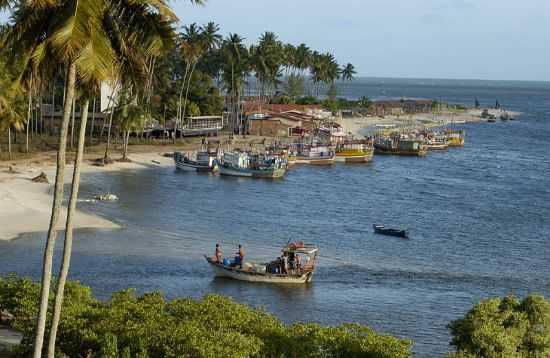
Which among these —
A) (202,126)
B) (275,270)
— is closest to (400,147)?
(202,126)

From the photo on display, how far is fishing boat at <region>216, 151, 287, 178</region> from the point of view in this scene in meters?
84.8

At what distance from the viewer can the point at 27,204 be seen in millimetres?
56312

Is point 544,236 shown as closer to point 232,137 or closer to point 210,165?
point 210,165

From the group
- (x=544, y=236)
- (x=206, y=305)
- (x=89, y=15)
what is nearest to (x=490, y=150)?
(x=544, y=236)

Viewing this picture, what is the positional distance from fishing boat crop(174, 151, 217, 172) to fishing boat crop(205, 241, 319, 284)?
4374 centimetres

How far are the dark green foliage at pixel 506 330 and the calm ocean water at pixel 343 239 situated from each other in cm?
1211

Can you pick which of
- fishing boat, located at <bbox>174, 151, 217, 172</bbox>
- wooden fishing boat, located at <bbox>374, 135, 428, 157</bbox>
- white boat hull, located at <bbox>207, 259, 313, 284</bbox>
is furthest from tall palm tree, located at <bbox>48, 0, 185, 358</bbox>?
wooden fishing boat, located at <bbox>374, 135, 428, 157</bbox>

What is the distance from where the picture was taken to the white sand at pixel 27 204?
50.3 meters

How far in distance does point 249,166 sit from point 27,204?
1289 inches

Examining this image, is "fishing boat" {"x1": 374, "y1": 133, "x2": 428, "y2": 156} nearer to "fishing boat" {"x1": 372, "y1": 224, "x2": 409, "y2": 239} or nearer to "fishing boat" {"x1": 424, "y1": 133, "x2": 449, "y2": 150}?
"fishing boat" {"x1": 424, "y1": 133, "x2": 449, "y2": 150}

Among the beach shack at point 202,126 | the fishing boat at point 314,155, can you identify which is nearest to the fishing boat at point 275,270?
the fishing boat at point 314,155

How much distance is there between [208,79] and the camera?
11650cm

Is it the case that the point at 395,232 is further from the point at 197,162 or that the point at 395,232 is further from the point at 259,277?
the point at 197,162

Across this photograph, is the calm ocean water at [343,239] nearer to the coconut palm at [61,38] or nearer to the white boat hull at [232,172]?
the white boat hull at [232,172]
